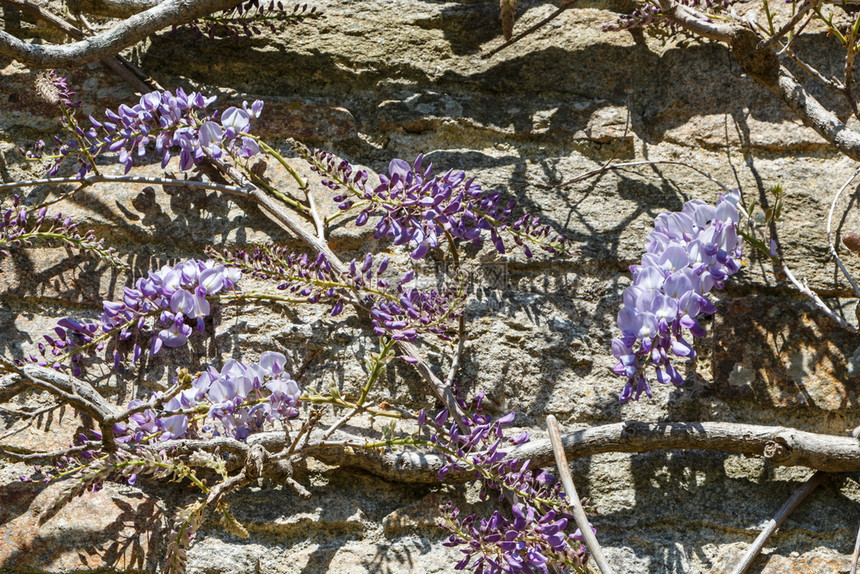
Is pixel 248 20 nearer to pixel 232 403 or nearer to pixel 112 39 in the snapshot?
pixel 112 39

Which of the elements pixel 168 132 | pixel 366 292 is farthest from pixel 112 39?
pixel 366 292

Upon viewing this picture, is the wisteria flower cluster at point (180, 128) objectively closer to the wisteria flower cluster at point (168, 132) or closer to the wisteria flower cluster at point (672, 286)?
the wisteria flower cluster at point (168, 132)

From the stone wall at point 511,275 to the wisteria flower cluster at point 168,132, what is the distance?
112mm

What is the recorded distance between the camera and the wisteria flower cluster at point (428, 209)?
60.1 inches

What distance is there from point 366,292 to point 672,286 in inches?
22.3

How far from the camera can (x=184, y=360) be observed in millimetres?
1569

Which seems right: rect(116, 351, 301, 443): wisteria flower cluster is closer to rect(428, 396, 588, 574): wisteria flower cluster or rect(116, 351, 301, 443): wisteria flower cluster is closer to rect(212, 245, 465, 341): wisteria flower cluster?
rect(212, 245, 465, 341): wisteria flower cluster

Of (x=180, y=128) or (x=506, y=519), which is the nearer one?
(x=506, y=519)

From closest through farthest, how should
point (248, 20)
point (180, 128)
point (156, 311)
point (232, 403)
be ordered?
point (232, 403), point (156, 311), point (180, 128), point (248, 20)

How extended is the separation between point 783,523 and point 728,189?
2.25 ft

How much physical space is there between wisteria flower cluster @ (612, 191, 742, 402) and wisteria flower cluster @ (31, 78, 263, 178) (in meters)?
0.83

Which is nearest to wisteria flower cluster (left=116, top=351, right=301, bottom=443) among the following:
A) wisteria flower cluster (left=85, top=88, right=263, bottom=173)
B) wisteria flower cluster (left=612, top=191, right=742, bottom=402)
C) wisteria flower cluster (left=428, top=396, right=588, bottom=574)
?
wisteria flower cluster (left=428, top=396, right=588, bottom=574)

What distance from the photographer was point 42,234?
1567 millimetres

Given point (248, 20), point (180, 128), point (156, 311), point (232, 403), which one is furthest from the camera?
point (248, 20)
